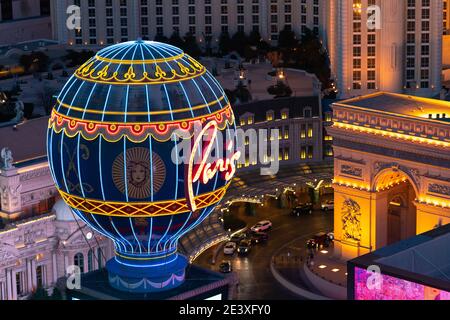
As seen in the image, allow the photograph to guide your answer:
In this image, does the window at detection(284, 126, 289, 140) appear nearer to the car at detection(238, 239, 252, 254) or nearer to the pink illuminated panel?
the car at detection(238, 239, 252, 254)

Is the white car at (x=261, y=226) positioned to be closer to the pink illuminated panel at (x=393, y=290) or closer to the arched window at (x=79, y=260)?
the arched window at (x=79, y=260)

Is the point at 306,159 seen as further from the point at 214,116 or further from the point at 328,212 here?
the point at 214,116

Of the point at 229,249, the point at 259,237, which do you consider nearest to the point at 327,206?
the point at 259,237

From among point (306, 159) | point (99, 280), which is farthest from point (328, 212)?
point (99, 280)

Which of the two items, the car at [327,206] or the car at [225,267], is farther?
the car at [327,206]

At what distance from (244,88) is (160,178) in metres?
72.4

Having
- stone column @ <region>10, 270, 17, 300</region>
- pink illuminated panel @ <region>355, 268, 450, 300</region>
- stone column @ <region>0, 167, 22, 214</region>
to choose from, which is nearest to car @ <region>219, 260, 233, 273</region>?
stone column @ <region>0, 167, 22, 214</region>

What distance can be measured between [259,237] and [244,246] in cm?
301

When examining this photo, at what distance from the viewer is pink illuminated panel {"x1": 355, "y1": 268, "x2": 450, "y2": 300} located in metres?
124

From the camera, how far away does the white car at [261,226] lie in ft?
567

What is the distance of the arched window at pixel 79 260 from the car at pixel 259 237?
20412 mm

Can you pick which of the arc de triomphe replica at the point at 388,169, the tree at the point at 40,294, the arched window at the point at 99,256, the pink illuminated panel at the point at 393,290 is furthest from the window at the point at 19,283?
the pink illuminated panel at the point at 393,290

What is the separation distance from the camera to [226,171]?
13162 cm

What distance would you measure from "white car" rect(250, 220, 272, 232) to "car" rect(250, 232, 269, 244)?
747mm
